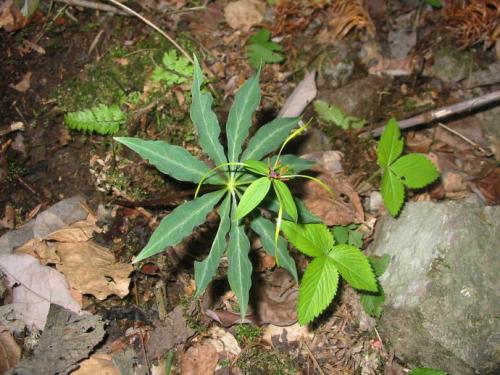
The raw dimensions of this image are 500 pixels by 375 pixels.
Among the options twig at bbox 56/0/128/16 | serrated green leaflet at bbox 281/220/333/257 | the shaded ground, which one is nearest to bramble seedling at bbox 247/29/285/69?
the shaded ground

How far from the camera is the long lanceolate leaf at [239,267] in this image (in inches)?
80.6

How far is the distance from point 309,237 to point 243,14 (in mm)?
2162

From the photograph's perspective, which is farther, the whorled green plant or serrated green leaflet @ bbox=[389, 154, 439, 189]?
serrated green leaflet @ bbox=[389, 154, 439, 189]

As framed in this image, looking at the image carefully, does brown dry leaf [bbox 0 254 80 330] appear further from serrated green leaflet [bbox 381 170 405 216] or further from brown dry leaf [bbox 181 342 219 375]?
serrated green leaflet [bbox 381 170 405 216]

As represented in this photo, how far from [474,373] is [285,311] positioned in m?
1.13

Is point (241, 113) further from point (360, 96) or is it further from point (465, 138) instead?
point (465, 138)

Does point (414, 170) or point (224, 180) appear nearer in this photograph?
point (224, 180)

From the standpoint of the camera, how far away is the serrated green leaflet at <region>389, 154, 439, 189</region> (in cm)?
274

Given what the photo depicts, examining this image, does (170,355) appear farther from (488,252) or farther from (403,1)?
(403,1)

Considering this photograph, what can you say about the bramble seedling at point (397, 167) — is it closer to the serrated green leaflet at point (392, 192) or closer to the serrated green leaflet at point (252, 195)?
the serrated green leaflet at point (392, 192)

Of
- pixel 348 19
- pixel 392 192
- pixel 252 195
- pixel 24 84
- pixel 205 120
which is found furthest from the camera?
pixel 348 19

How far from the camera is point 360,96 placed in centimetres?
327

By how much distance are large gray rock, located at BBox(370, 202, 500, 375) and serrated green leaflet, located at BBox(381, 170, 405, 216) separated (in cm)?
17

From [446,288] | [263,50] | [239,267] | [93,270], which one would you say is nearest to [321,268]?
[239,267]
